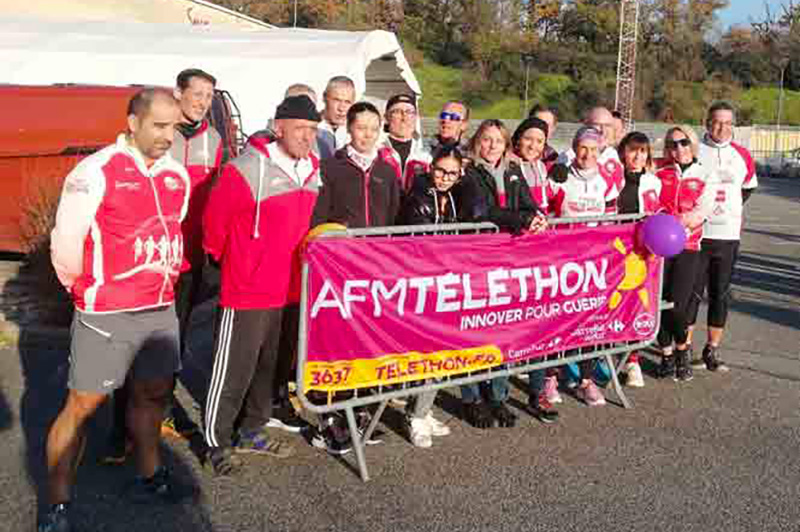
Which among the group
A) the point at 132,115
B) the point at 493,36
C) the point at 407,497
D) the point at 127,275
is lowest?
the point at 407,497

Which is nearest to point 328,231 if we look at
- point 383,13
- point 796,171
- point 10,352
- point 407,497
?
point 407,497

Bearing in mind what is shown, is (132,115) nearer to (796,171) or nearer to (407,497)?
(407,497)

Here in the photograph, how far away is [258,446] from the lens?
4773mm

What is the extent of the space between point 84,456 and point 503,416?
255 cm

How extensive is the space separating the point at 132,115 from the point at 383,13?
71782mm

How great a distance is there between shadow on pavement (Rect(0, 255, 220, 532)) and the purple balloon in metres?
3.31

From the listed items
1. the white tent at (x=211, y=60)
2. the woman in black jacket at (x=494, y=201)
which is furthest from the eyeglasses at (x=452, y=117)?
the white tent at (x=211, y=60)

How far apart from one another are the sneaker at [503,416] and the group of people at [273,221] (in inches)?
0.6

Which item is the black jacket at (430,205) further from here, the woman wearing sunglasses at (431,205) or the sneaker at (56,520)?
the sneaker at (56,520)

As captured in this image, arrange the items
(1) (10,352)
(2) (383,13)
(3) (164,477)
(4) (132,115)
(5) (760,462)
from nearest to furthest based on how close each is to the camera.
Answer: (4) (132,115)
(3) (164,477)
(5) (760,462)
(1) (10,352)
(2) (383,13)

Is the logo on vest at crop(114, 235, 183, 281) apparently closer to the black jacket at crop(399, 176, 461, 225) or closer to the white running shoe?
the black jacket at crop(399, 176, 461, 225)

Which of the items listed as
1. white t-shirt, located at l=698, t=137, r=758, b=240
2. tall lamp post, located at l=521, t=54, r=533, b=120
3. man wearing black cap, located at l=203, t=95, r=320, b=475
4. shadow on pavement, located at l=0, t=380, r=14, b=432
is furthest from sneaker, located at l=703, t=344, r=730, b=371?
tall lamp post, located at l=521, t=54, r=533, b=120

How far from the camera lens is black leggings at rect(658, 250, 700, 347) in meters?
6.46

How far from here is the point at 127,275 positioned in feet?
12.2
